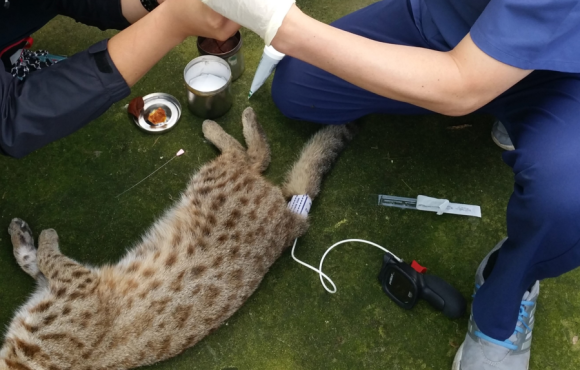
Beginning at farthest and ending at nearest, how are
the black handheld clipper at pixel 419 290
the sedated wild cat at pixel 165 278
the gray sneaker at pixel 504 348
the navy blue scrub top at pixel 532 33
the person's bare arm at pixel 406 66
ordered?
the black handheld clipper at pixel 419 290 < the gray sneaker at pixel 504 348 < the sedated wild cat at pixel 165 278 < the person's bare arm at pixel 406 66 < the navy blue scrub top at pixel 532 33

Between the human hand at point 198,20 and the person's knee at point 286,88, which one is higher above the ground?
the human hand at point 198,20

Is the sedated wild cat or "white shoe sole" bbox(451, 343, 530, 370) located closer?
the sedated wild cat

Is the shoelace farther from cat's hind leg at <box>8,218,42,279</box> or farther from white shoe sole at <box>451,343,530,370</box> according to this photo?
cat's hind leg at <box>8,218,42,279</box>

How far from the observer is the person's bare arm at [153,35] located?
1495 millimetres

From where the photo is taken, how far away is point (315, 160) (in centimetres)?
209

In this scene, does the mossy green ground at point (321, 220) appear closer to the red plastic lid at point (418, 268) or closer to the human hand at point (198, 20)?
the red plastic lid at point (418, 268)

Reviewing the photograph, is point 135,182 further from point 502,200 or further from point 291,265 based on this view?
point 502,200

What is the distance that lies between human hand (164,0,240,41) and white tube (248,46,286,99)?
1.90 feet

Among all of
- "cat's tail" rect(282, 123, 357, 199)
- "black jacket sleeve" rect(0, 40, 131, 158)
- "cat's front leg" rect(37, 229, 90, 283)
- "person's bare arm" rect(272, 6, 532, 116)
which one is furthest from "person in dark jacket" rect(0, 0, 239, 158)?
"cat's tail" rect(282, 123, 357, 199)

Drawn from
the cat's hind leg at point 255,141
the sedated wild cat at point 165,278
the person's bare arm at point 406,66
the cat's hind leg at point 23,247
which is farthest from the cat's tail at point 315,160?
the cat's hind leg at point 23,247

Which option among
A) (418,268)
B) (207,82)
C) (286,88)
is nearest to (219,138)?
(207,82)

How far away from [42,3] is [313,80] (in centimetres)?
116

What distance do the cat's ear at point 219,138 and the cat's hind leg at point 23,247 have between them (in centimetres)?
89

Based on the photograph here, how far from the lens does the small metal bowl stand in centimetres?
222
